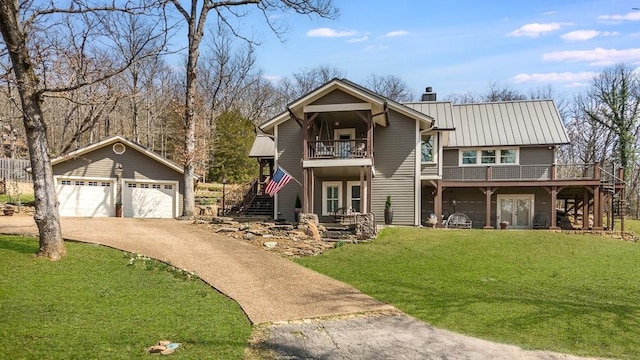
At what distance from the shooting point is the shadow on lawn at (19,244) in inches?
409

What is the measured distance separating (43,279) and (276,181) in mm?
9746

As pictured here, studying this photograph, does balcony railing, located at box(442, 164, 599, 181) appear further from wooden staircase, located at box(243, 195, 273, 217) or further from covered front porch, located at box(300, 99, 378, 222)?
wooden staircase, located at box(243, 195, 273, 217)

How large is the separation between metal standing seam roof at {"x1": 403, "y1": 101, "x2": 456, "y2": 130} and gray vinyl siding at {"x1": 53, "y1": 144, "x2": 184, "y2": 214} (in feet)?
44.6

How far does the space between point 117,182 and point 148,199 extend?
1.59m

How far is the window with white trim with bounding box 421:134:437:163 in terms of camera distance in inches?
826

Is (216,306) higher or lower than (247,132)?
lower

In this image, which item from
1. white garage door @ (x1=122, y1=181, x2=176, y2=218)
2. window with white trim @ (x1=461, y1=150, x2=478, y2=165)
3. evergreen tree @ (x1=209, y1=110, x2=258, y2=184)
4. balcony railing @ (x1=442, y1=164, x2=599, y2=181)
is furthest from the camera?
evergreen tree @ (x1=209, y1=110, x2=258, y2=184)

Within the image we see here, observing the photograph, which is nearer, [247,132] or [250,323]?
[250,323]

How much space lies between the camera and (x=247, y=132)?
35031 mm

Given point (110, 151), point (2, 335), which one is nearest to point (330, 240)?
point (2, 335)

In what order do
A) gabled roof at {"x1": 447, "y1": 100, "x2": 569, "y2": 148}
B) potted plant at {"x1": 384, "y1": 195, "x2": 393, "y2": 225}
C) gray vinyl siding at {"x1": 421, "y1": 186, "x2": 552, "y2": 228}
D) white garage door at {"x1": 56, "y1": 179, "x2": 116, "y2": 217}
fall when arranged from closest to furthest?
potted plant at {"x1": 384, "y1": 195, "x2": 393, "y2": 225} < white garage door at {"x1": 56, "y1": 179, "x2": 116, "y2": 217} < gray vinyl siding at {"x1": 421, "y1": 186, "x2": 552, "y2": 228} < gabled roof at {"x1": 447, "y1": 100, "x2": 569, "y2": 148}

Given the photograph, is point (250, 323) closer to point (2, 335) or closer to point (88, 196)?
point (2, 335)

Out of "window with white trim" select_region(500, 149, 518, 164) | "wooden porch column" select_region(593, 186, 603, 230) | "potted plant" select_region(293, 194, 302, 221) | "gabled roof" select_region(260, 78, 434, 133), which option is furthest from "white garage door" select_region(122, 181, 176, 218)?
"wooden porch column" select_region(593, 186, 603, 230)

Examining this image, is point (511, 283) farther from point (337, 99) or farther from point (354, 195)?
point (337, 99)
